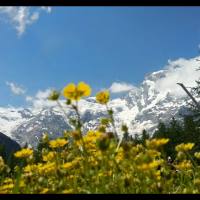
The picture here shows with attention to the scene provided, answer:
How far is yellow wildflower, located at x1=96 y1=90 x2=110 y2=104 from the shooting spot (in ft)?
10.0

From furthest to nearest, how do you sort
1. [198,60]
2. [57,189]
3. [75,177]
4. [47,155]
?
[198,60] → [47,155] → [75,177] → [57,189]

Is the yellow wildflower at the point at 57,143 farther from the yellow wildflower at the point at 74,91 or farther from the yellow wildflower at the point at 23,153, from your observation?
the yellow wildflower at the point at 74,91

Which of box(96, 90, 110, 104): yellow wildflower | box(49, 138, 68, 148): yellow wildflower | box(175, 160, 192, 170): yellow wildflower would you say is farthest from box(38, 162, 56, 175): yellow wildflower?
box(175, 160, 192, 170): yellow wildflower

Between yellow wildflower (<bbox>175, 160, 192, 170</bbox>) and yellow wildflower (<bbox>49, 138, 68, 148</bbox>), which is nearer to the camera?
yellow wildflower (<bbox>49, 138, 68, 148</bbox>)

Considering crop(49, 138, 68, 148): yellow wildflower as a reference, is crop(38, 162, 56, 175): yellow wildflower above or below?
below

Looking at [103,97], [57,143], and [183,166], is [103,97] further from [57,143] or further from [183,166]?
[183,166]

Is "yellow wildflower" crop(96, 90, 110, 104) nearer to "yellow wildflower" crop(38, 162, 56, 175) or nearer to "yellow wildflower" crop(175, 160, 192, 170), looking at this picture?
"yellow wildflower" crop(38, 162, 56, 175)

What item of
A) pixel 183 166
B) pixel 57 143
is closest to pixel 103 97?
pixel 57 143

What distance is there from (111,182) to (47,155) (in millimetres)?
719

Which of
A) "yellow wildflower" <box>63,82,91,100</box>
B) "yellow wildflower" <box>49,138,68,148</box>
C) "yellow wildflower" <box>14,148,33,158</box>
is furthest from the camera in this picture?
"yellow wildflower" <box>49,138,68,148</box>

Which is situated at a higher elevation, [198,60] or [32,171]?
[198,60]

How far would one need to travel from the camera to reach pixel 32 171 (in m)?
3.58
